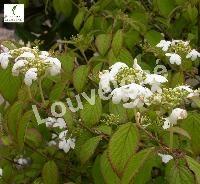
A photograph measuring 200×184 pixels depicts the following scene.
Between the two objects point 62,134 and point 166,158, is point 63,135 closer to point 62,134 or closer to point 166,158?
point 62,134

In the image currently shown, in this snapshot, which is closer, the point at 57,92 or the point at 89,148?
the point at 89,148

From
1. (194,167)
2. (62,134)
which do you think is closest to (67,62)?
(62,134)

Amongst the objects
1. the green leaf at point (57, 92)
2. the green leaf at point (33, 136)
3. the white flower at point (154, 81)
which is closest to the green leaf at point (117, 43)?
the green leaf at point (57, 92)

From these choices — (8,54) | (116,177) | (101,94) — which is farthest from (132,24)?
(116,177)

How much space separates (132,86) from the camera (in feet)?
4.07

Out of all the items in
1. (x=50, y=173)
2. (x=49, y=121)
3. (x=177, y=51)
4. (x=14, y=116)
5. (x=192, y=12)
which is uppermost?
(x=192, y=12)

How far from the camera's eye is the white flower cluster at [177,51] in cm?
177

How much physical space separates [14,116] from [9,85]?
10 centimetres

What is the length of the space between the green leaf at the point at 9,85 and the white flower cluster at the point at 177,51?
0.52 metres

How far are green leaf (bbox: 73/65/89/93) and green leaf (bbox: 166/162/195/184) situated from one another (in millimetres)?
463

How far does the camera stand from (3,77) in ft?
5.07

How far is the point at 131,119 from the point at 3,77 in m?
0.38

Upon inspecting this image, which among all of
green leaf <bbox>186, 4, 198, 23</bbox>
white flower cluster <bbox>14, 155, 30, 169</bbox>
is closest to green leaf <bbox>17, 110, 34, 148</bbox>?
white flower cluster <bbox>14, 155, 30, 169</bbox>

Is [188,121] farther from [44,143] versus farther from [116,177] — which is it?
[44,143]
